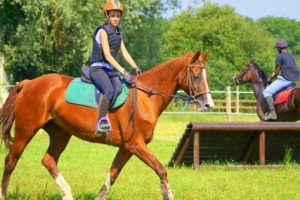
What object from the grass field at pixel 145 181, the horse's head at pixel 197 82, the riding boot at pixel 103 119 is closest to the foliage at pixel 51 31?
the grass field at pixel 145 181

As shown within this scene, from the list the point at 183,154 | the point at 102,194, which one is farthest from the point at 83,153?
the point at 102,194

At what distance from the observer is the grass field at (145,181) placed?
1045cm

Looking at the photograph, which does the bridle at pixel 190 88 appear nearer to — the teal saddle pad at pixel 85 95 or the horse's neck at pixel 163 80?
the horse's neck at pixel 163 80

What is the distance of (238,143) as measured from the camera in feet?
47.5

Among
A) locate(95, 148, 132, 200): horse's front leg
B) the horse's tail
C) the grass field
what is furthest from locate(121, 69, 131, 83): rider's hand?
the grass field

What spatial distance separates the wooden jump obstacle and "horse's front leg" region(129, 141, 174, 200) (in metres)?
4.71

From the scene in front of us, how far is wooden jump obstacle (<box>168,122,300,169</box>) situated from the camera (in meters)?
13.7

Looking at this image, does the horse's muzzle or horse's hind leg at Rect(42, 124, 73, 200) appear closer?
the horse's muzzle

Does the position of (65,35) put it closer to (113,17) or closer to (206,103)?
(113,17)

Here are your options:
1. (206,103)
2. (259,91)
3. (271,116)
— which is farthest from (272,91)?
(206,103)

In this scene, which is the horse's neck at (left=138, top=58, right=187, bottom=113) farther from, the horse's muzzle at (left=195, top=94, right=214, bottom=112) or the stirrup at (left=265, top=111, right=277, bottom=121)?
the stirrup at (left=265, top=111, right=277, bottom=121)

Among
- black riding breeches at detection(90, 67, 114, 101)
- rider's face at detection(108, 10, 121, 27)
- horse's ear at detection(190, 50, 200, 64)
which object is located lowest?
black riding breeches at detection(90, 67, 114, 101)

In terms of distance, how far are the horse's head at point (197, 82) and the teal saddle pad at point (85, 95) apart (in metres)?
0.88

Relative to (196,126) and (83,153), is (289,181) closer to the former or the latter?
(196,126)
